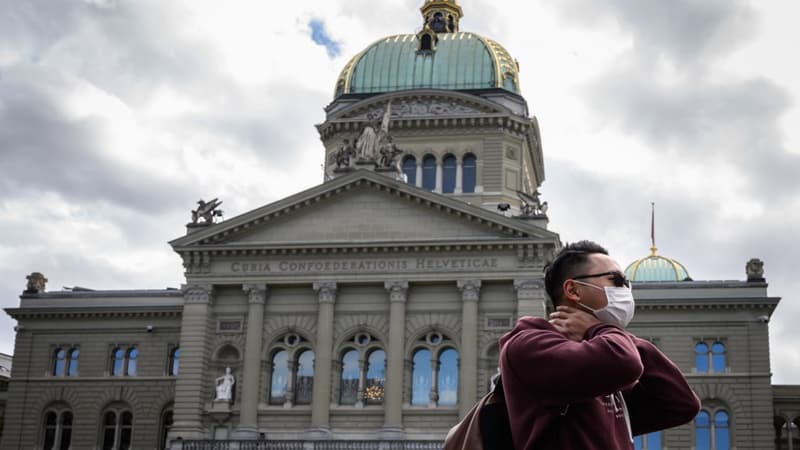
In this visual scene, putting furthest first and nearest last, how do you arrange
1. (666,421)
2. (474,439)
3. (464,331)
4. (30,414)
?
(30,414), (464,331), (666,421), (474,439)

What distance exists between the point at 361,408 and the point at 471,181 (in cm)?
1791

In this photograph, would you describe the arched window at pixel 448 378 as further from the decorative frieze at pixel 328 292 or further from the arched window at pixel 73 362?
the arched window at pixel 73 362

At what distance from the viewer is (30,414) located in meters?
58.6

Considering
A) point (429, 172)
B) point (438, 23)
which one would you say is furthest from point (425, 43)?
point (429, 172)

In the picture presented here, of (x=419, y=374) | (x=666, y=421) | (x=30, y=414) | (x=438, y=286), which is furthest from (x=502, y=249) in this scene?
(x=666, y=421)

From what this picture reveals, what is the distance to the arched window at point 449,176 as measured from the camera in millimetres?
60906

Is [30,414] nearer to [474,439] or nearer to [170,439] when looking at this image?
[170,439]

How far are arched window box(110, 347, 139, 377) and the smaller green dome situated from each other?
2838 cm

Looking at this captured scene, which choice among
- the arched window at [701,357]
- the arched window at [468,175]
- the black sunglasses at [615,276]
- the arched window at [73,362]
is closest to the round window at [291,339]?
the arched window at [468,175]

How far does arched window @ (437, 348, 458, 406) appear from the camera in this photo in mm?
46500

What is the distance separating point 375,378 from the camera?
47.5 m

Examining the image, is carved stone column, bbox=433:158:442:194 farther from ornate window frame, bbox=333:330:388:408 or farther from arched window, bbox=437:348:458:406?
arched window, bbox=437:348:458:406

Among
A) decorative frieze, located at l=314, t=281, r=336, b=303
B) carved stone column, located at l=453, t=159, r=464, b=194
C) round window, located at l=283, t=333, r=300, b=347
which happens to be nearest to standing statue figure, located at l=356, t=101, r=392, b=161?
decorative frieze, located at l=314, t=281, r=336, b=303

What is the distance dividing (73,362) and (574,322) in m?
57.5
